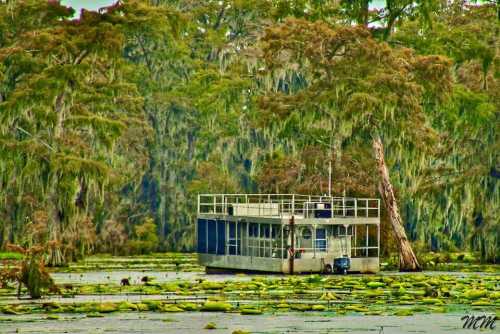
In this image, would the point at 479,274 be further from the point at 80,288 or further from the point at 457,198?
the point at 80,288

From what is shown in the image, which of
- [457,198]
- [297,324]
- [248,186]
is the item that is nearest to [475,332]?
[297,324]

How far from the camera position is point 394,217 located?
74.7 meters

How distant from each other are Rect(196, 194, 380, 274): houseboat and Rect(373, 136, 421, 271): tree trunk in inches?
103

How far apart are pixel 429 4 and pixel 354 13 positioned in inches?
169

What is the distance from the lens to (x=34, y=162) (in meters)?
77.8

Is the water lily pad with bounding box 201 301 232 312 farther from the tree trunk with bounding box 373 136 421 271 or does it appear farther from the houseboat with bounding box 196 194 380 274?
the tree trunk with bounding box 373 136 421 271

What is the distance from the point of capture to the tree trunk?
71938mm

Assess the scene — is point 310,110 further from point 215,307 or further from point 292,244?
point 215,307

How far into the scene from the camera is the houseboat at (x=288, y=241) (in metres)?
66.1

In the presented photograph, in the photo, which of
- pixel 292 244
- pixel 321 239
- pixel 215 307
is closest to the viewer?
pixel 215 307

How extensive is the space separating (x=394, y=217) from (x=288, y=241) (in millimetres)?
9632

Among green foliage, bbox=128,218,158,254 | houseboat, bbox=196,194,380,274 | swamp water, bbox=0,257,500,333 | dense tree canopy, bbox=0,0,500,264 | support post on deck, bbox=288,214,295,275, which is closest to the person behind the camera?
swamp water, bbox=0,257,500,333

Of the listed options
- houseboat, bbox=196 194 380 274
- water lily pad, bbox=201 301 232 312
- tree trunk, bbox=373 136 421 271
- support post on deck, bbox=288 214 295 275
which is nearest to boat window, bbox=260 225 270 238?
houseboat, bbox=196 194 380 274

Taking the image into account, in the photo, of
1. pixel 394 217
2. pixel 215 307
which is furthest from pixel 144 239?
pixel 215 307
